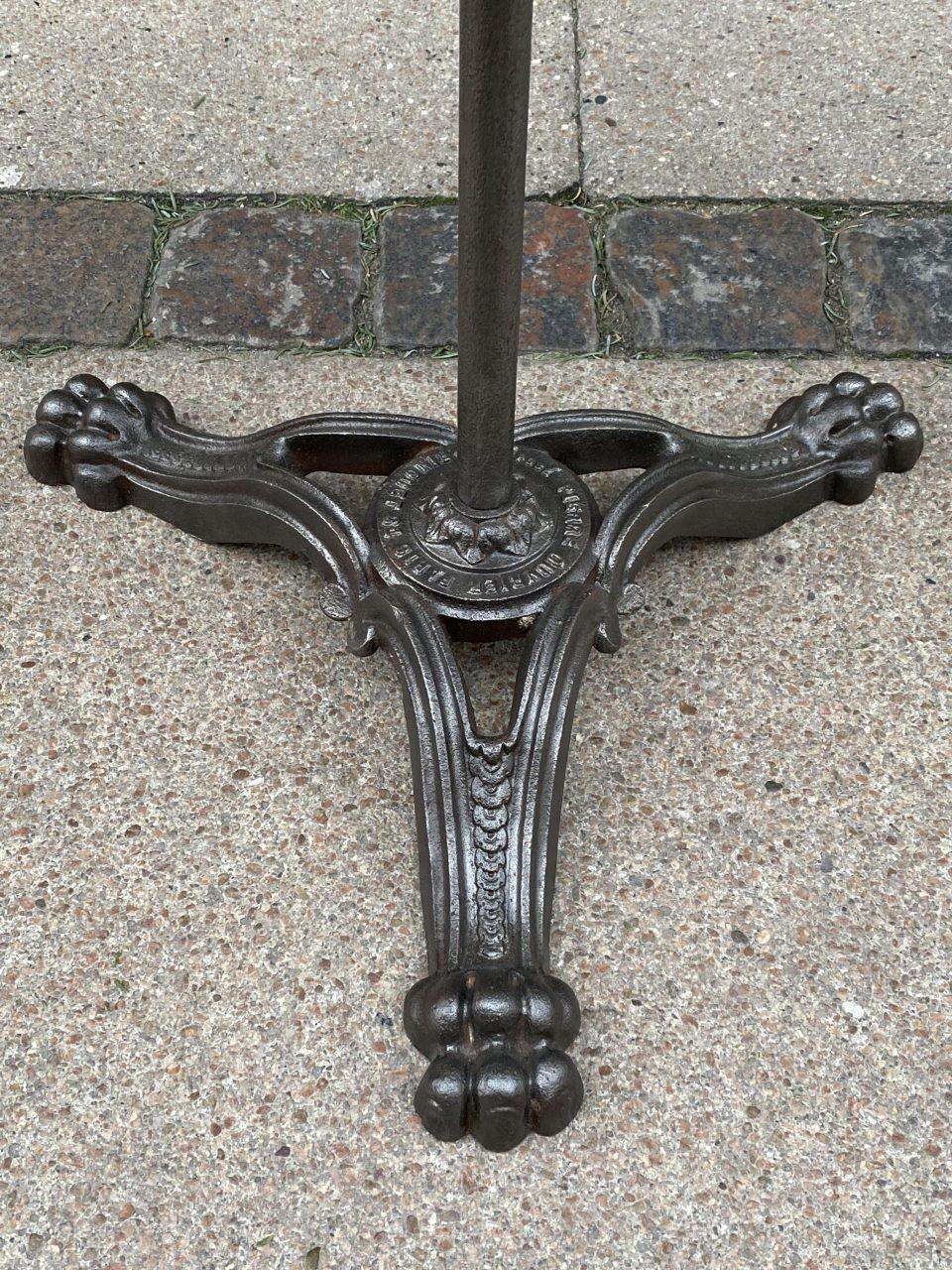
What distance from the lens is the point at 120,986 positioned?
1482 millimetres

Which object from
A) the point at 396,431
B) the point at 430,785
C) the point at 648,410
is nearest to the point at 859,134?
the point at 648,410

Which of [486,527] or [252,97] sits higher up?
[252,97]

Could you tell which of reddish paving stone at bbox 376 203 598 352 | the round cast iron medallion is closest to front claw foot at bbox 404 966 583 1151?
the round cast iron medallion

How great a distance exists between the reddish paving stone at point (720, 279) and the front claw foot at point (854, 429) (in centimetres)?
27

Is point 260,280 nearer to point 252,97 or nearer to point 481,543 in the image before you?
point 252,97

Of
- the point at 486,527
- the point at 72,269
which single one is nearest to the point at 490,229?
the point at 486,527

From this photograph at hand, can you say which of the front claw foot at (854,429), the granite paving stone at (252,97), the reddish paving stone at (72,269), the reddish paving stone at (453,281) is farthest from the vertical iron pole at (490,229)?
the granite paving stone at (252,97)

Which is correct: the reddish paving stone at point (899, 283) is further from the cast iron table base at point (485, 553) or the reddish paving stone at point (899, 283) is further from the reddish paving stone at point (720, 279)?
the cast iron table base at point (485, 553)

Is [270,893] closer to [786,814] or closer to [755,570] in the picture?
[786,814]

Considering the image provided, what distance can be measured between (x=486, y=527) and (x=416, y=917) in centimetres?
48

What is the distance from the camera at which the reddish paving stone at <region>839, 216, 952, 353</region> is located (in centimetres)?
223

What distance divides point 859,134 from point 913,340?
1.84 feet

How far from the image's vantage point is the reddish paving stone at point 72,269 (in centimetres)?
221

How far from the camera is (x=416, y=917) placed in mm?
1546
